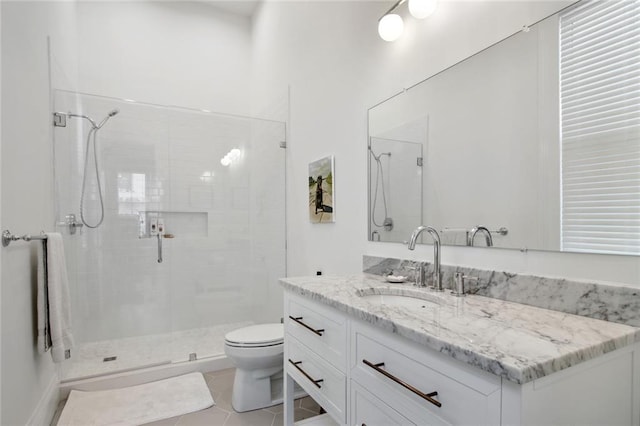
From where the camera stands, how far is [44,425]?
1.85 m

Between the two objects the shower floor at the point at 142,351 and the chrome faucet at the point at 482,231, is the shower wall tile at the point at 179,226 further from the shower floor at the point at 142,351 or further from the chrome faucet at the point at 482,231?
the chrome faucet at the point at 482,231

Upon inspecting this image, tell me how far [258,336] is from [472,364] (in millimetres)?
1647

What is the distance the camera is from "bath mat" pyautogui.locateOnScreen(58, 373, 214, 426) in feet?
6.46

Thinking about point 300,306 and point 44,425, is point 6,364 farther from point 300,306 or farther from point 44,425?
point 300,306

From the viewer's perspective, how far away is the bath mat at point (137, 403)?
1970mm

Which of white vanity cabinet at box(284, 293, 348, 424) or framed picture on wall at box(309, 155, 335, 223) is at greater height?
framed picture on wall at box(309, 155, 335, 223)

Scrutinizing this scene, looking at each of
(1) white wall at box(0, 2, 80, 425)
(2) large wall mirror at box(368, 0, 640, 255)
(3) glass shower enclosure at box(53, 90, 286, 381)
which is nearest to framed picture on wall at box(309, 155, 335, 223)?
(3) glass shower enclosure at box(53, 90, 286, 381)

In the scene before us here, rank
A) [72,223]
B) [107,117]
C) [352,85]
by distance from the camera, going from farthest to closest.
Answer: [107,117], [72,223], [352,85]

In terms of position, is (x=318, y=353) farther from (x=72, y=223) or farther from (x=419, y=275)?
(x=72, y=223)

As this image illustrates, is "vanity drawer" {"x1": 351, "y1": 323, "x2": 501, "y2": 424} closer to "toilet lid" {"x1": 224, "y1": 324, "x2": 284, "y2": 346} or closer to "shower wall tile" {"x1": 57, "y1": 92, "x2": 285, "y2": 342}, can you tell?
"toilet lid" {"x1": 224, "y1": 324, "x2": 284, "y2": 346}

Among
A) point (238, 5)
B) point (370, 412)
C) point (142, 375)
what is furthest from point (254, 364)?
point (238, 5)

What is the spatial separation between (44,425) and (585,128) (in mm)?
2774

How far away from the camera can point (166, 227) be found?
3127 mm

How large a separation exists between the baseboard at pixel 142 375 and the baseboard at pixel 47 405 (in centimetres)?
11
